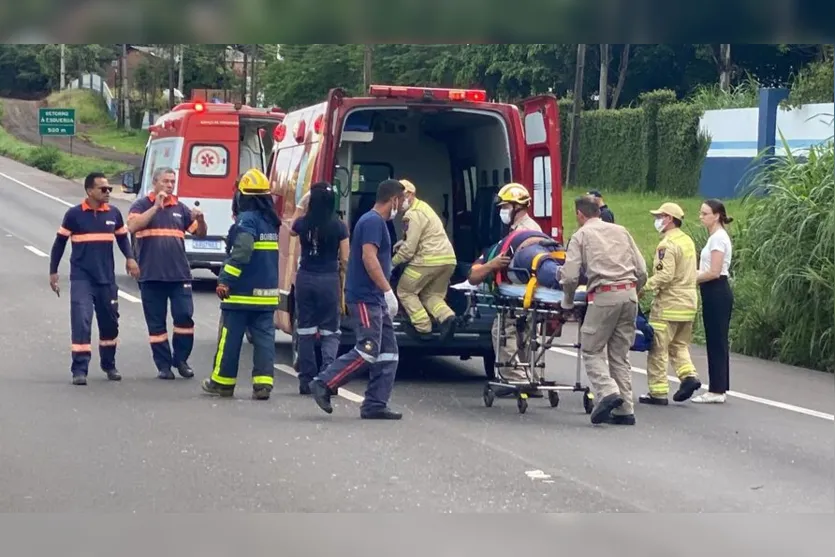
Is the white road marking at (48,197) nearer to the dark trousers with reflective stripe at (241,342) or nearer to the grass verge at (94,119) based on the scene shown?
the dark trousers with reflective stripe at (241,342)

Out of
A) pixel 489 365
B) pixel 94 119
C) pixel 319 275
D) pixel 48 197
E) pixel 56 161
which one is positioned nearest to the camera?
pixel 319 275

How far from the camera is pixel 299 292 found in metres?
11.4

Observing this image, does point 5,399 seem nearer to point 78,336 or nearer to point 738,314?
point 78,336

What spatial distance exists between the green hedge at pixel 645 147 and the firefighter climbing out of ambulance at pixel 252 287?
2669cm

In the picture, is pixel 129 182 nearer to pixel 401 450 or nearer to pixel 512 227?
pixel 512 227

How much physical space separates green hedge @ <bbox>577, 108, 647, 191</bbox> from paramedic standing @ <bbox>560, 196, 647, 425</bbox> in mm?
29490

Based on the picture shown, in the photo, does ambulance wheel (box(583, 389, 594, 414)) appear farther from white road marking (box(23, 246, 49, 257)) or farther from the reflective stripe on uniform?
white road marking (box(23, 246, 49, 257))

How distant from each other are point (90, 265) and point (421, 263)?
286 centimetres

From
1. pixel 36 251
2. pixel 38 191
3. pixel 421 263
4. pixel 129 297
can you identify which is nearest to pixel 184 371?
pixel 421 263

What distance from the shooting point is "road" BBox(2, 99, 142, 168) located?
211 ft

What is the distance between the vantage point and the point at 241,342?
11281 mm

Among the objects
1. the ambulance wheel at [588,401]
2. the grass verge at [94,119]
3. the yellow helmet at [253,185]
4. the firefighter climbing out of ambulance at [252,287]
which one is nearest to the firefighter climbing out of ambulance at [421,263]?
the firefighter climbing out of ambulance at [252,287]
